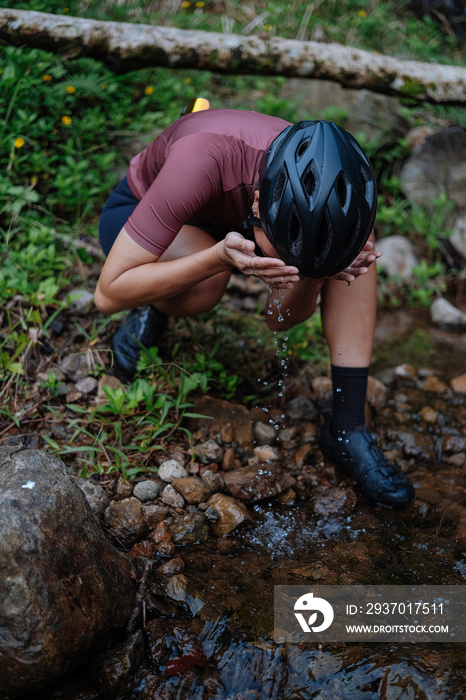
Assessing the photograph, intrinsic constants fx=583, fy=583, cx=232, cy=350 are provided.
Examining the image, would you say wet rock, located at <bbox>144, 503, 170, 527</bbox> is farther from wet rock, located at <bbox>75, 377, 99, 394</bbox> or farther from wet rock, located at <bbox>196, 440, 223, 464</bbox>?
wet rock, located at <bbox>75, 377, 99, 394</bbox>

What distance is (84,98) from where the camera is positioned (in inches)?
158

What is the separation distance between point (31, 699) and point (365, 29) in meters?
6.64

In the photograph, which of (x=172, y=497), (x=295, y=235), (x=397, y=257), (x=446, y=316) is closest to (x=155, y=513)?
(x=172, y=497)

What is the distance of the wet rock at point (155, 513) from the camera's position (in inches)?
88.0

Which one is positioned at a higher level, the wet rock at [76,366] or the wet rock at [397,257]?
the wet rock at [76,366]

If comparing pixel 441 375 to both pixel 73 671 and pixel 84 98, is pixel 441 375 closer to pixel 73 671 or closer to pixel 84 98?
pixel 73 671

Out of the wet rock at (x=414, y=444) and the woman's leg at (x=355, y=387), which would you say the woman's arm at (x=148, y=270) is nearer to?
the woman's leg at (x=355, y=387)

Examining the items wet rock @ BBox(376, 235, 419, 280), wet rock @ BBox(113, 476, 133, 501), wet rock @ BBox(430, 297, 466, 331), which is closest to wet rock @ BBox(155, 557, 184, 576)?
wet rock @ BBox(113, 476, 133, 501)

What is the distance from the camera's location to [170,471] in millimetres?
2420

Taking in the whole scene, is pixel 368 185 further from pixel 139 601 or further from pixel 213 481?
pixel 139 601

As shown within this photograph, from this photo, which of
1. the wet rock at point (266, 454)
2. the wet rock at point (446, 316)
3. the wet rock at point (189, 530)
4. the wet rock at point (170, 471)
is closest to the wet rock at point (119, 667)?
the wet rock at point (189, 530)

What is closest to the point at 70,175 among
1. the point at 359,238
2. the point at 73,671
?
the point at 359,238

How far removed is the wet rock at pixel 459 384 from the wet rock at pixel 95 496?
2073 mm

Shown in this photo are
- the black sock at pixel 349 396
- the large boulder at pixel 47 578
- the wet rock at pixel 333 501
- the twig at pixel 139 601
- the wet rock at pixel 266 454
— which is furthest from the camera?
the wet rock at pixel 266 454
